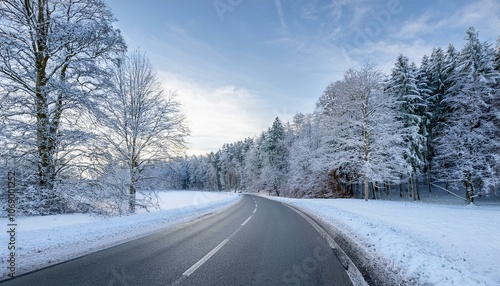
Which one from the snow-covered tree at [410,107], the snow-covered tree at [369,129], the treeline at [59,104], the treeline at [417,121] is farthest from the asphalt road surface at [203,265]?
the snow-covered tree at [410,107]

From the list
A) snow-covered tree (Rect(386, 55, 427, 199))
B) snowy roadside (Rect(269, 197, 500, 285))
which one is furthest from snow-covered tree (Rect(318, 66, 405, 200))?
snowy roadside (Rect(269, 197, 500, 285))

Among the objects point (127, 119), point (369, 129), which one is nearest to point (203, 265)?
point (127, 119)

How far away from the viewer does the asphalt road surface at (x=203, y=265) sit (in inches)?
156

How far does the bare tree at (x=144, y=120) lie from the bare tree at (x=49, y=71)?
5.43 metres

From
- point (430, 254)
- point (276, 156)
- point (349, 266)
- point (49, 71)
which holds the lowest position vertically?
point (349, 266)

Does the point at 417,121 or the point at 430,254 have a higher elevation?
the point at 417,121

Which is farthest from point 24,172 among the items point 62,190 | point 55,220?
point 55,220

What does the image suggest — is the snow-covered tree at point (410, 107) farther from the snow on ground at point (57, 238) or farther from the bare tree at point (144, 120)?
the snow on ground at point (57, 238)

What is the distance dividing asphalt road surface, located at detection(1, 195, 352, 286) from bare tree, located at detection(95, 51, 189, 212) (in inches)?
452

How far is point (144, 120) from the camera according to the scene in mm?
17672

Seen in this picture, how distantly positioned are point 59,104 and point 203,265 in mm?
10493

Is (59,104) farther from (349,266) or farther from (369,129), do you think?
(369,129)

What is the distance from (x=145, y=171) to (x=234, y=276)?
52.0ft

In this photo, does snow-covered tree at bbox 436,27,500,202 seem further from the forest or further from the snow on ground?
the snow on ground
